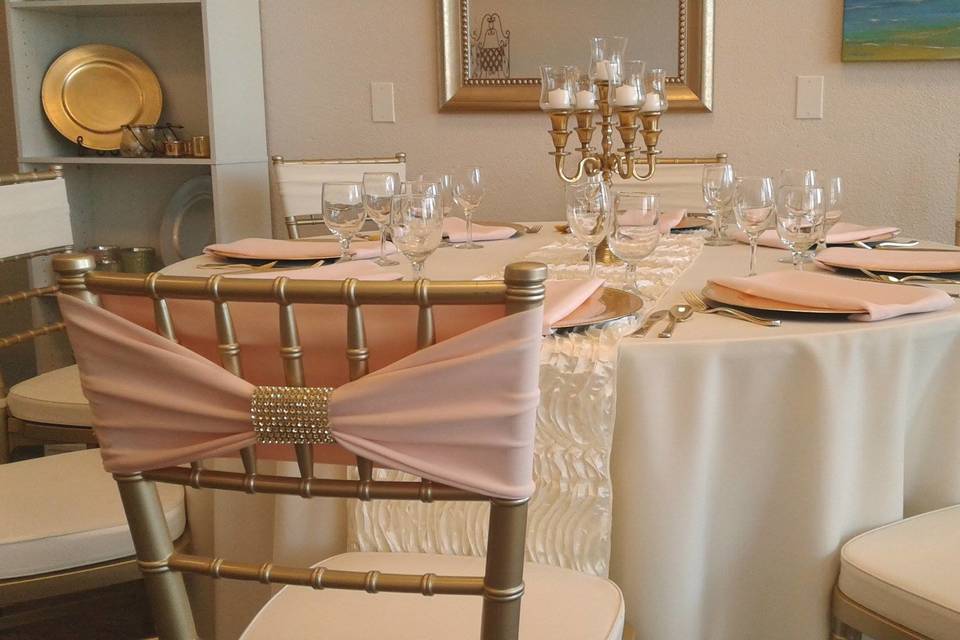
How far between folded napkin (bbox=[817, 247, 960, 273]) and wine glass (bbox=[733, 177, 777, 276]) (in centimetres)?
14

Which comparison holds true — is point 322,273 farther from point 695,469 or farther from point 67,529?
point 695,469

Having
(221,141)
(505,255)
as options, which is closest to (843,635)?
(505,255)

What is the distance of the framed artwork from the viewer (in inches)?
110

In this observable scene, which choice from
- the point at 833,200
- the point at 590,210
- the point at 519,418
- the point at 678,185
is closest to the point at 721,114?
the point at 678,185

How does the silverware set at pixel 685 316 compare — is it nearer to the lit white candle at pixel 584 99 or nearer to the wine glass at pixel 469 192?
the lit white candle at pixel 584 99

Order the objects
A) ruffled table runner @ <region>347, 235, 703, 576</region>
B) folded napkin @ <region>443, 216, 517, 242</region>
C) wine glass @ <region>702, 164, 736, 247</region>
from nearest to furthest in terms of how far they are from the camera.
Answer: ruffled table runner @ <region>347, 235, 703, 576</region> < wine glass @ <region>702, 164, 736, 247</region> < folded napkin @ <region>443, 216, 517, 242</region>

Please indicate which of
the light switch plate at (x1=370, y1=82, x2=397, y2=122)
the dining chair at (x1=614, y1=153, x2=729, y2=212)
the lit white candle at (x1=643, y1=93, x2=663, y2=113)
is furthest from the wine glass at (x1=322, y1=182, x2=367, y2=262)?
the light switch plate at (x1=370, y1=82, x2=397, y2=122)

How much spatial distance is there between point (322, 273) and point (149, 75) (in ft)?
7.31

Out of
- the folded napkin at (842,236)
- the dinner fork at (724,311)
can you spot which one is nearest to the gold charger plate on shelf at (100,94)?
the folded napkin at (842,236)

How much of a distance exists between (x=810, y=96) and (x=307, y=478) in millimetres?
2517

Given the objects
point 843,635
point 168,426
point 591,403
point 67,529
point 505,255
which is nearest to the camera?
point 168,426

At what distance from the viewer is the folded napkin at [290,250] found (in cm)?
187

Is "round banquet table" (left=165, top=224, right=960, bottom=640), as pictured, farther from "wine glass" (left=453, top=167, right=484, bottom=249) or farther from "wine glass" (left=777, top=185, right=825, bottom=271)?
"wine glass" (left=453, top=167, right=484, bottom=249)

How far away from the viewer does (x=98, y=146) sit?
3.38 meters
